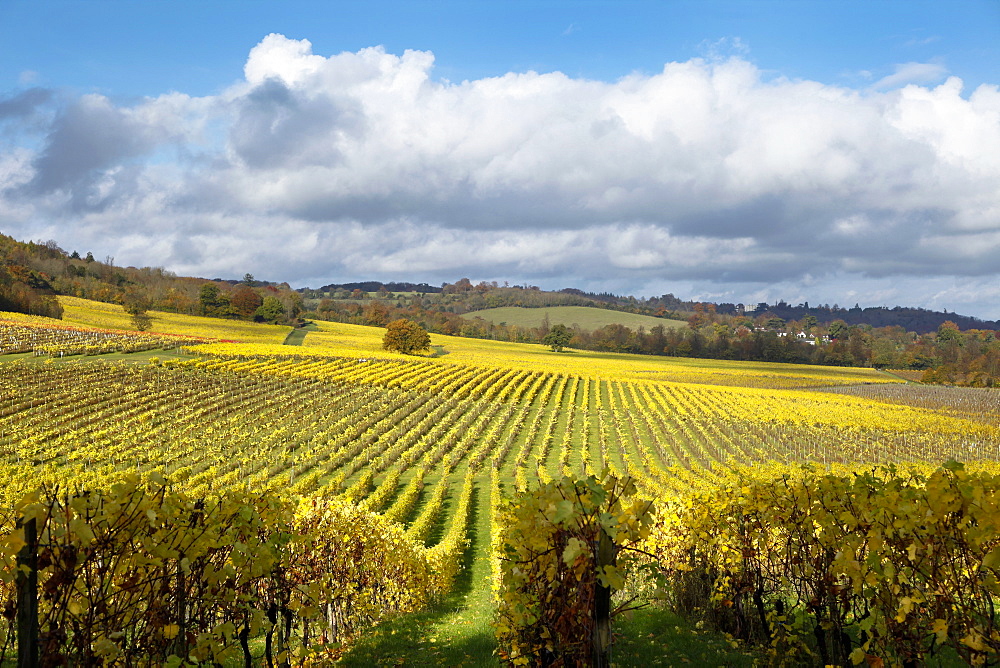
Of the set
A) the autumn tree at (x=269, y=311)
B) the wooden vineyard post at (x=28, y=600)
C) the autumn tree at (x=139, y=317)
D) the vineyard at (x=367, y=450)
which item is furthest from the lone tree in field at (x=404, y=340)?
the wooden vineyard post at (x=28, y=600)

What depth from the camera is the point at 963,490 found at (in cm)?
365

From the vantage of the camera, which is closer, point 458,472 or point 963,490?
point 963,490

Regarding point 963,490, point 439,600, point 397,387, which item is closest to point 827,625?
point 963,490

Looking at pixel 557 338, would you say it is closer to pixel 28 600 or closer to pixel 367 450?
pixel 367 450

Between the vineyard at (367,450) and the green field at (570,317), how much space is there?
9092 cm

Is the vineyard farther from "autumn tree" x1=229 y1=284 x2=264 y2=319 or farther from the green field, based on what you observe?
the green field

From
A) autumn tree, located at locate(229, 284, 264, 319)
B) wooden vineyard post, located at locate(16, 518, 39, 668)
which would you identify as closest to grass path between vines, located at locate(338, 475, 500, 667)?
wooden vineyard post, located at locate(16, 518, 39, 668)

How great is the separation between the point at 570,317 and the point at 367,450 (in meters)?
140

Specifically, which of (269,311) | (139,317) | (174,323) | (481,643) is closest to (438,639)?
(481,643)

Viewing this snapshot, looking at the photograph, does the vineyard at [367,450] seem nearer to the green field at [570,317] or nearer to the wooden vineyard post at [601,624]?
the wooden vineyard post at [601,624]

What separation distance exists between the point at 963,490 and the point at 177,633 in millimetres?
5021

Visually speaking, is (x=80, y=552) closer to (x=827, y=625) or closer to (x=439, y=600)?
(x=827, y=625)

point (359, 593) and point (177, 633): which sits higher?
point (177, 633)

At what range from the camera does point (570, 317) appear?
167 metres
